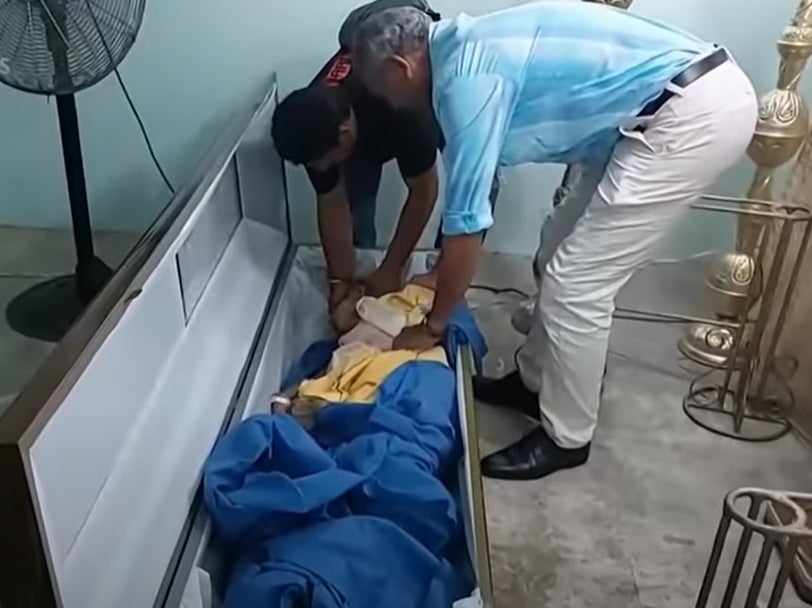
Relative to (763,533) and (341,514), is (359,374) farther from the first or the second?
(763,533)

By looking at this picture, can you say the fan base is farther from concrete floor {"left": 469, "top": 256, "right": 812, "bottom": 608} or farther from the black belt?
the black belt

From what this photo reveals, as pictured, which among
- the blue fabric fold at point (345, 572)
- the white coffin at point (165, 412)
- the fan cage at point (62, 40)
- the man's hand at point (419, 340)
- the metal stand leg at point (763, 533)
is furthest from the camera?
the fan cage at point (62, 40)

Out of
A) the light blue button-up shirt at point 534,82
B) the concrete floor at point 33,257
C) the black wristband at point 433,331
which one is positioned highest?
the light blue button-up shirt at point 534,82

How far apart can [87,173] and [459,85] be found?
148 cm

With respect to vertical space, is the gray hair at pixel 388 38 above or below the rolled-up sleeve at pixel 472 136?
above

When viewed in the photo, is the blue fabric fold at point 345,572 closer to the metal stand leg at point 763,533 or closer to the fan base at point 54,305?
the metal stand leg at point 763,533

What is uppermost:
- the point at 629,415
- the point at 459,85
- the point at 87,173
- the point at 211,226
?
the point at 459,85

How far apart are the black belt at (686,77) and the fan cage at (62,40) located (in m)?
1.09

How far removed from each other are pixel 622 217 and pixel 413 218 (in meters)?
0.52

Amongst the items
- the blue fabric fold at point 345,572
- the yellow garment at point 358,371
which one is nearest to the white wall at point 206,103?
the yellow garment at point 358,371

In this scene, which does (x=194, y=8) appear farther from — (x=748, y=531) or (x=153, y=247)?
(x=748, y=531)

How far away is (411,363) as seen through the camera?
5.79 feet

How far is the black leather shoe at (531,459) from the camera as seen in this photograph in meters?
1.87

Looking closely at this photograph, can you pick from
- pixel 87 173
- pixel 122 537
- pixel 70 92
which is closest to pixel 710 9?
pixel 70 92
